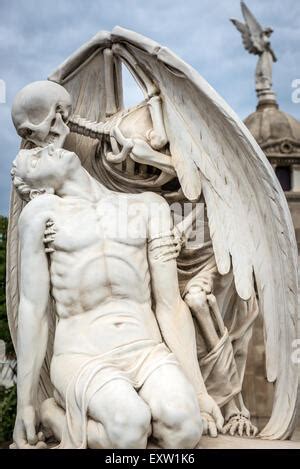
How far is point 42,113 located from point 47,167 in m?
0.36

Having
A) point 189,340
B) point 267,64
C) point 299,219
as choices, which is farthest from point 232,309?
point 267,64

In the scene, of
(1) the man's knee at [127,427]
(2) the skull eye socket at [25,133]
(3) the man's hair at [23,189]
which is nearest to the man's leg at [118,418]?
(1) the man's knee at [127,427]

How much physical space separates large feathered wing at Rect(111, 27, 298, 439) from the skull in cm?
59

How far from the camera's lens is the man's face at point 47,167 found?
14.5 ft

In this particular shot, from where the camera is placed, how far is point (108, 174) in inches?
192

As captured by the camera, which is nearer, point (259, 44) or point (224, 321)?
point (224, 321)

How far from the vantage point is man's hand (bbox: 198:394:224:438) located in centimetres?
416

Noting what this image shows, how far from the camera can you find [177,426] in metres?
3.69

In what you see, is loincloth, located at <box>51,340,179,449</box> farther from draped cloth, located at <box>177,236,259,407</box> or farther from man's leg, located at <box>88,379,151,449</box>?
draped cloth, located at <box>177,236,259,407</box>

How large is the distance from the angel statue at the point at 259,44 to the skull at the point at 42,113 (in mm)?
7213

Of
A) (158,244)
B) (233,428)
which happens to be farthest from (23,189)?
(233,428)

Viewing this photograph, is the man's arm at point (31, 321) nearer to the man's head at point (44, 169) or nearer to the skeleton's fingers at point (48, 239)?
the skeleton's fingers at point (48, 239)

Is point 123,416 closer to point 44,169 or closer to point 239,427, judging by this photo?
point 239,427

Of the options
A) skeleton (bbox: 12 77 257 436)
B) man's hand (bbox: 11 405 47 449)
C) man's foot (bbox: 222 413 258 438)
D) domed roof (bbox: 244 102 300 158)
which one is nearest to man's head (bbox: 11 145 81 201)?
skeleton (bbox: 12 77 257 436)
